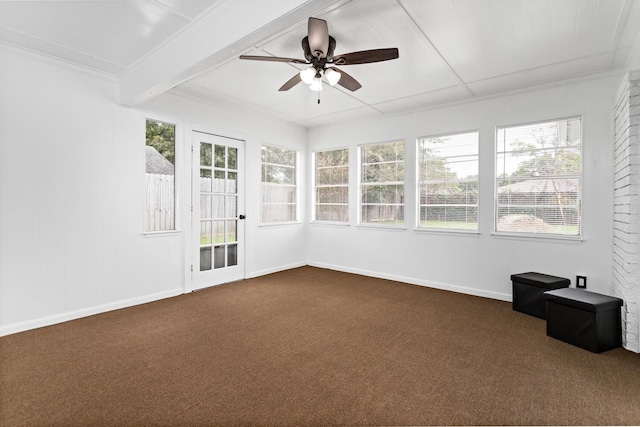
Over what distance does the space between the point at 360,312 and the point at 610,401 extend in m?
2.13

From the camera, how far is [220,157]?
476cm

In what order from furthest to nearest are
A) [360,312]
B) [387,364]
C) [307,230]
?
[307,230] → [360,312] → [387,364]

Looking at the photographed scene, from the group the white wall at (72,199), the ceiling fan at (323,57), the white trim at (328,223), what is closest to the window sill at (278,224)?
the white trim at (328,223)

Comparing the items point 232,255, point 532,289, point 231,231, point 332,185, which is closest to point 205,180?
point 231,231

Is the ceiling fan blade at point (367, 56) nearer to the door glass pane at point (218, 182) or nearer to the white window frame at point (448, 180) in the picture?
the white window frame at point (448, 180)

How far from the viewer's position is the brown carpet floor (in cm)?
185

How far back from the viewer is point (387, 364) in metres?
2.43

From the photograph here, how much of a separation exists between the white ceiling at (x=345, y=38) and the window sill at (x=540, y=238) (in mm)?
1854

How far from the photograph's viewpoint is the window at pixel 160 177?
13.2 ft

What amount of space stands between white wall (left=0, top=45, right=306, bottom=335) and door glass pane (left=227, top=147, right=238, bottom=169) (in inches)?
29.3

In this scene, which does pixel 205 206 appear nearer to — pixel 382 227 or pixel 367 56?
pixel 382 227

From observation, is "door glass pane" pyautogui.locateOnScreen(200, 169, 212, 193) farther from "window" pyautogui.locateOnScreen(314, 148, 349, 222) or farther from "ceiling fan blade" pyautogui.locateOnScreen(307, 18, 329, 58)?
"ceiling fan blade" pyautogui.locateOnScreen(307, 18, 329, 58)

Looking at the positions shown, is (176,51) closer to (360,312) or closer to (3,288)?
(3,288)

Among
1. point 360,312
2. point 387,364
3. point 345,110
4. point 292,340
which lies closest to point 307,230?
point 345,110
